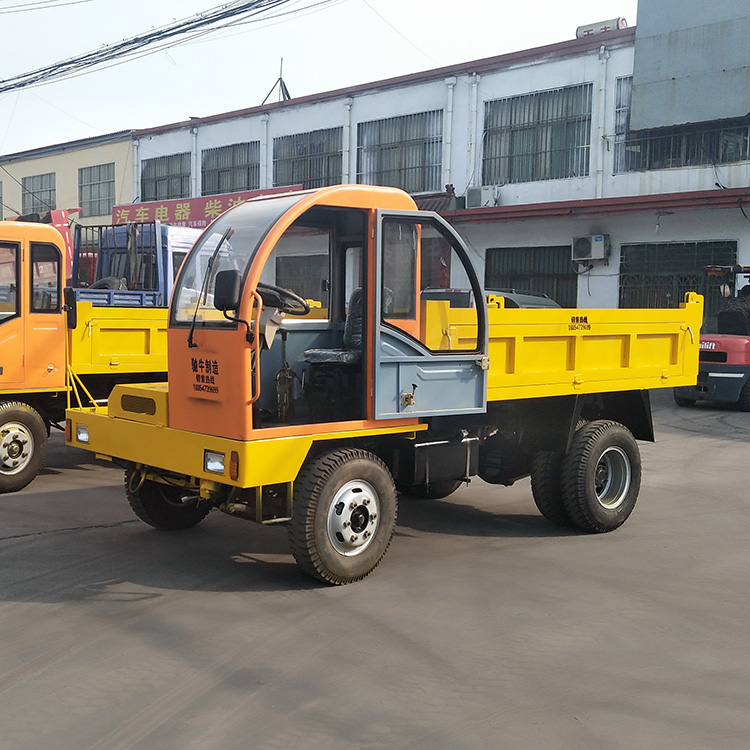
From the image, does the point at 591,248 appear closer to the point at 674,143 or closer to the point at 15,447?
the point at 674,143

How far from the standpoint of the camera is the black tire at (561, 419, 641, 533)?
22.8 feet

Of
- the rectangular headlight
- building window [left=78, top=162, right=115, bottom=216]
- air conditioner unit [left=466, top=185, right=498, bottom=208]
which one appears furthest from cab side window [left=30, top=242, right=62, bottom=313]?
building window [left=78, top=162, right=115, bottom=216]

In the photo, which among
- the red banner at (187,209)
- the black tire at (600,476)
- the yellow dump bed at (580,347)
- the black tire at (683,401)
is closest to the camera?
the yellow dump bed at (580,347)

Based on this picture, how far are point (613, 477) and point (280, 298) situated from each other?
3322mm

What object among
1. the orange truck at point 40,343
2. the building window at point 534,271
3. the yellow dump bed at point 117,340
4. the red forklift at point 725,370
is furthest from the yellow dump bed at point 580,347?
the building window at point 534,271

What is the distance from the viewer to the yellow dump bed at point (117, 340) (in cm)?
891

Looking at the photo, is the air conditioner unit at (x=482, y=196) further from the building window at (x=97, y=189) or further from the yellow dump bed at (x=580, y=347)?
the building window at (x=97, y=189)

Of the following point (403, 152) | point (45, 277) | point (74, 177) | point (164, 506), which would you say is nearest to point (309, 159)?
point (403, 152)

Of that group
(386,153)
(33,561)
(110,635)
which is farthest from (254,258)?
(386,153)

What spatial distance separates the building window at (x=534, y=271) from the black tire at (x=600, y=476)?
539 inches

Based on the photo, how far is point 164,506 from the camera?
6.87m

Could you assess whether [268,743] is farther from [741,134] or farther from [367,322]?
[741,134]

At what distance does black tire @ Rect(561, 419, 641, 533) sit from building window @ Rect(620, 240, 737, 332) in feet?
39.6

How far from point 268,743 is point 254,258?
9.13ft
